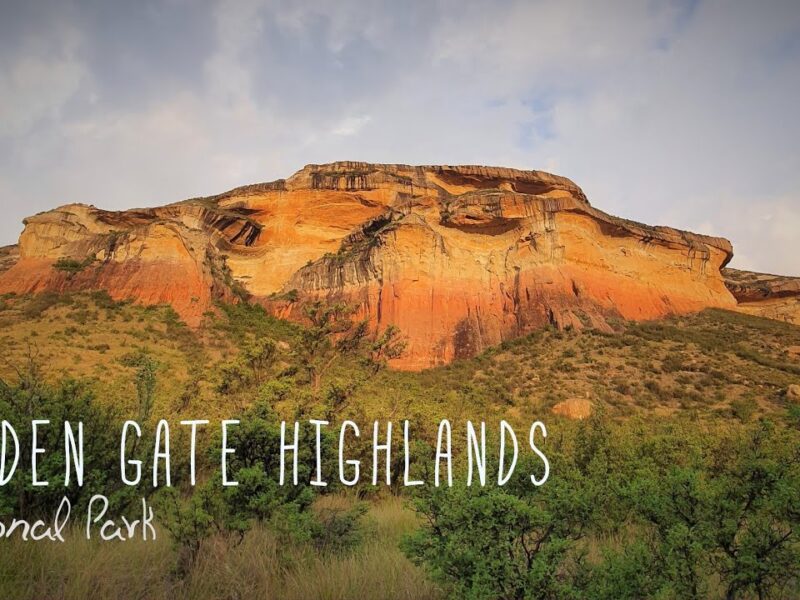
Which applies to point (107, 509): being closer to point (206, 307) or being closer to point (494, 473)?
point (494, 473)

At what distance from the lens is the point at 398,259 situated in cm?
3791

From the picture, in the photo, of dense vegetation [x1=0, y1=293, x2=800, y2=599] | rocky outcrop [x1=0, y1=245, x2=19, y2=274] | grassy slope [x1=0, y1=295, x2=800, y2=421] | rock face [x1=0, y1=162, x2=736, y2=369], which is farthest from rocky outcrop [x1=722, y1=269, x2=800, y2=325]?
rocky outcrop [x1=0, y1=245, x2=19, y2=274]

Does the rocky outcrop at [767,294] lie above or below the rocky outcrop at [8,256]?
below

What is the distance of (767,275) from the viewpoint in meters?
59.2

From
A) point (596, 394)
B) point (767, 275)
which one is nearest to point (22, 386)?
point (596, 394)

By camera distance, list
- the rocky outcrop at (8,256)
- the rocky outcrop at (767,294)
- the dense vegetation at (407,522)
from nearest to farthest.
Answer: the dense vegetation at (407,522)
the rocky outcrop at (8,256)
the rocky outcrop at (767,294)

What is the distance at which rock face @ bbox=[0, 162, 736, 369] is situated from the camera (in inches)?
1390

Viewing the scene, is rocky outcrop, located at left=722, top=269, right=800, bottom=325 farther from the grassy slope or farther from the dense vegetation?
the dense vegetation

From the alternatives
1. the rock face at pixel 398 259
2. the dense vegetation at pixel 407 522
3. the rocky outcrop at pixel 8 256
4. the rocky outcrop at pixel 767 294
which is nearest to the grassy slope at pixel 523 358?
the rock face at pixel 398 259

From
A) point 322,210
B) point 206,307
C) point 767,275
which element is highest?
point 322,210

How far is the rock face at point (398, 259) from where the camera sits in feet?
116

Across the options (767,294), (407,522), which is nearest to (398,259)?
(407,522)

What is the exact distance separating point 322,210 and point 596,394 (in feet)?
111

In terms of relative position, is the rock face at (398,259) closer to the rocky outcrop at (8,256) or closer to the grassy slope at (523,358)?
the grassy slope at (523,358)
